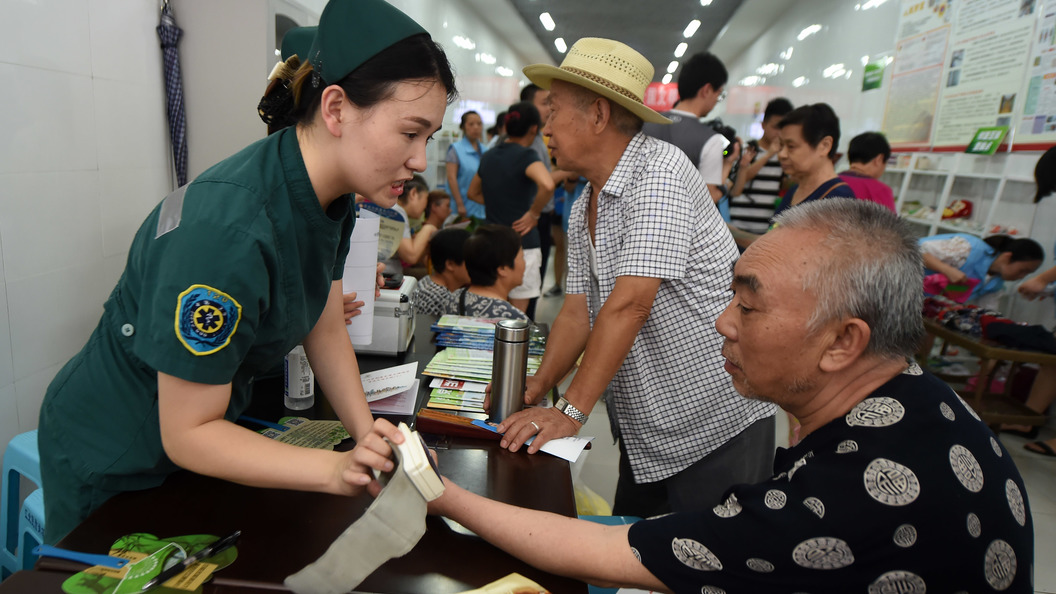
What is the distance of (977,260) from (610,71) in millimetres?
3515

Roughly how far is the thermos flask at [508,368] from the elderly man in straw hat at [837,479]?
320 mm

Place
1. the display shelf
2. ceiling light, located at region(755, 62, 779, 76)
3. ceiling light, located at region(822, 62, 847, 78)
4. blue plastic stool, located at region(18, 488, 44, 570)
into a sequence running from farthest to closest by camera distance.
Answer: ceiling light, located at region(755, 62, 779, 76), ceiling light, located at region(822, 62, 847, 78), the display shelf, blue plastic stool, located at region(18, 488, 44, 570)

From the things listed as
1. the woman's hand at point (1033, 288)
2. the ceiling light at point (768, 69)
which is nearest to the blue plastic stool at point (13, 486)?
the woman's hand at point (1033, 288)

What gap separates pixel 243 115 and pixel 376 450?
2514mm

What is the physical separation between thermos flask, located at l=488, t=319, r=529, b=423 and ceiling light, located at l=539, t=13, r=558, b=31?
1011cm

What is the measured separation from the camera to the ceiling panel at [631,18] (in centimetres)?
940

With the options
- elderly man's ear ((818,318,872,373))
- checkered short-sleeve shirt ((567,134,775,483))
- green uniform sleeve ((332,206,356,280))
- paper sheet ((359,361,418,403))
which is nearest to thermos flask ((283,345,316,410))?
paper sheet ((359,361,418,403))

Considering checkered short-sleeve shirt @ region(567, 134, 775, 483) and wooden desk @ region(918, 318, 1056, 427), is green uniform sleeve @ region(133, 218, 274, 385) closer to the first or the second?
checkered short-sleeve shirt @ region(567, 134, 775, 483)

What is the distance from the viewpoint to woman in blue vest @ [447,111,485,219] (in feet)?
17.3

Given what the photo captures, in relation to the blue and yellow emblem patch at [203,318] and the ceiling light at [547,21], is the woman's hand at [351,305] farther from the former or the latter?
the ceiling light at [547,21]

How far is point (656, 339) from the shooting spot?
154 cm

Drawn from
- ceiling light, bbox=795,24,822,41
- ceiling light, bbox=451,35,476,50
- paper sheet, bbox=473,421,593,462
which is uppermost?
ceiling light, bbox=795,24,822,41

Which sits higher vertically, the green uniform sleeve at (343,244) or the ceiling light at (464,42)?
the ceiling light at (464,42)

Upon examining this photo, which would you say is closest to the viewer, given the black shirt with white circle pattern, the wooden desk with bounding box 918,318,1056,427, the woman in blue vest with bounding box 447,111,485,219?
the black shirt with white circle pattern
